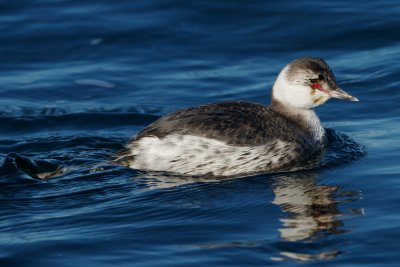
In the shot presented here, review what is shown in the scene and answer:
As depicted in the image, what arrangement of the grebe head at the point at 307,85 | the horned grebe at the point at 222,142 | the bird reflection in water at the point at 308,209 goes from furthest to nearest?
the grebe head at the point at 307,85 < the horned grebe at the point at 222,142 < the bird reflection in water at the point at 308,209

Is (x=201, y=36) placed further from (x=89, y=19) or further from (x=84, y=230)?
(x=84, y=230)

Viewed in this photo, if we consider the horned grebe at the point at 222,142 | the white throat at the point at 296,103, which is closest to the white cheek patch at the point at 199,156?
the horned grebe at the point at 222,142

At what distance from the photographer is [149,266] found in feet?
27.2

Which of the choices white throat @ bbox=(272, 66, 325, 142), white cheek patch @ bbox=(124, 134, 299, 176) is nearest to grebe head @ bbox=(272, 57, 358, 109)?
white throat @ bbox=(272, 66, 325, 142)

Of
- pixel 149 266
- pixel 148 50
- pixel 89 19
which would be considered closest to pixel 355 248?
pixel 149 266

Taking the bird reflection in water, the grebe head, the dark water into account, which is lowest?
the bird reflection in water

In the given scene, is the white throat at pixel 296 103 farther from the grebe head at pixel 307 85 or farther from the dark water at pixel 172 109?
the dark water at pixel 172 109

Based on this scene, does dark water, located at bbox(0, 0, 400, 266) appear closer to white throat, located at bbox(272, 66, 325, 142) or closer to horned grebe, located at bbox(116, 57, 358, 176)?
horned grebe, located at bbox(116, 57, 358, 176)

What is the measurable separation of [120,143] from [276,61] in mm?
3753

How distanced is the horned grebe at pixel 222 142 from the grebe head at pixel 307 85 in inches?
0.5

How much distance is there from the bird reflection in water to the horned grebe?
359 mm

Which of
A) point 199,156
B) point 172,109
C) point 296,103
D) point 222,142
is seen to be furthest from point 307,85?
point 172,109

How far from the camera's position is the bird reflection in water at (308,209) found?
28.6 ft

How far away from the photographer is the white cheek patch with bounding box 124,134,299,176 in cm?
1044
